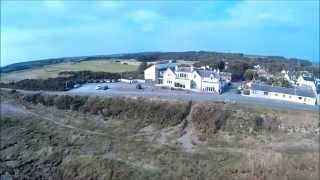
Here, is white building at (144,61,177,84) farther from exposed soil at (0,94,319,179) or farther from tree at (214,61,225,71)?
exposed soil at (0,94,319,179)

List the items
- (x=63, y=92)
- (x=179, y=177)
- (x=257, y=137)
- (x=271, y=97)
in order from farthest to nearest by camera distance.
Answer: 1. (x=63, y=92)
2. (x=271, y=97)
3. (x=257, y=137)
4. (x=179, y=177)

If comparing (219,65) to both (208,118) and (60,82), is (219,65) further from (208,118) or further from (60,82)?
(208,118)

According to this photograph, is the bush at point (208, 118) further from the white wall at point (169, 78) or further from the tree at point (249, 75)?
the tree at point (249, 75)

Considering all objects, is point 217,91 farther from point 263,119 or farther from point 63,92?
point 63,92

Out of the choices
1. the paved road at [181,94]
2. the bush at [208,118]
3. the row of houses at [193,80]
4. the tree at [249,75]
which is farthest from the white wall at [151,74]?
the bush at [208,118]

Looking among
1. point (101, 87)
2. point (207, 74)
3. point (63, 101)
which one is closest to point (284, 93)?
point (207, 74)

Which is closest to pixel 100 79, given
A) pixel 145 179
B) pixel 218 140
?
pixel 218 140
